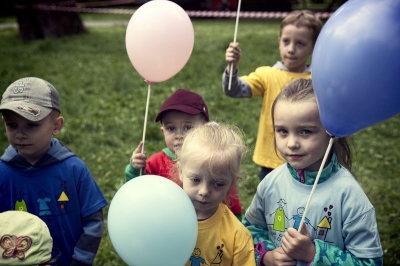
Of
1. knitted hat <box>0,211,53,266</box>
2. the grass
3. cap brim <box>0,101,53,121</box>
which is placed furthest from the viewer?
the grass

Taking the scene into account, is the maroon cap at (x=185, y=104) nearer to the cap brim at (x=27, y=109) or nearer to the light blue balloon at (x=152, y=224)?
the cap brim at (x=27, y=109)

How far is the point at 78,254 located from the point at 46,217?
0.26 meters

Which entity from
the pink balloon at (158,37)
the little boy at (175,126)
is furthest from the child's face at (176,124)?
the pink balloon at (158,37)

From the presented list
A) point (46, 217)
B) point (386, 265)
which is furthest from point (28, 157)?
point (386, 265)

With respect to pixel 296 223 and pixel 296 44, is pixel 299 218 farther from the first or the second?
pixel 296 44

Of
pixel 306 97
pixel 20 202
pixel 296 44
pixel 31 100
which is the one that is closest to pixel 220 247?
pixel 306 97

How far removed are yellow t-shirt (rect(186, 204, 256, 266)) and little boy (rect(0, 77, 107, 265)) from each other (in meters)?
0.66

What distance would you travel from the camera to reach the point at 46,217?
2467mm

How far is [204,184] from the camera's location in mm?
2066

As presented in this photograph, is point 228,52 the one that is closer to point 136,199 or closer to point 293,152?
point 293,152

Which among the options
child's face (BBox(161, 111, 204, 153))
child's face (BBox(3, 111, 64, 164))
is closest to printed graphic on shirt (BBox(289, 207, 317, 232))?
child's face (BBox(161, 111, 204, 153))

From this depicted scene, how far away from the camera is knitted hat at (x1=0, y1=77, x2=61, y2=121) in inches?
92.4

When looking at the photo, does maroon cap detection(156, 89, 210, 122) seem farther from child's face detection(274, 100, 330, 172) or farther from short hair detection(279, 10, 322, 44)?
short hair detection(279, 10, 322, 44)

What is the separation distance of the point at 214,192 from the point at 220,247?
0.26 meters
